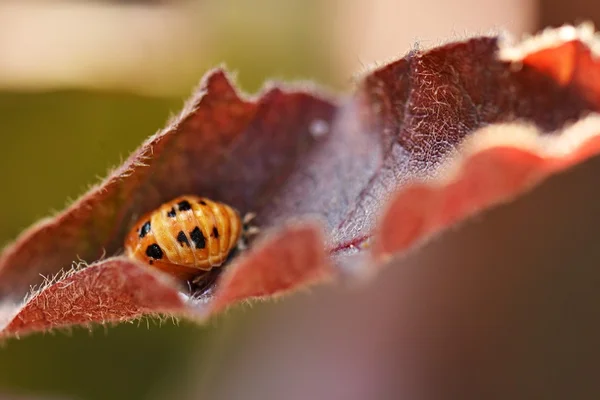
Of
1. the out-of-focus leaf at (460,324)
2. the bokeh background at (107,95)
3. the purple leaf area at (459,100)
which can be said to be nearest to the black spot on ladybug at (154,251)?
the bokeh background at (107,95)

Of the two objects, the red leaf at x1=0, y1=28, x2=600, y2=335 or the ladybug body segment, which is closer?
the red leaf at x1=0, y1=28, x2=600, y2=335

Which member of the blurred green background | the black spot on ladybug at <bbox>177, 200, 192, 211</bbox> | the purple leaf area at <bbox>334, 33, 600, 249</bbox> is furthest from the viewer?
the blurred green background

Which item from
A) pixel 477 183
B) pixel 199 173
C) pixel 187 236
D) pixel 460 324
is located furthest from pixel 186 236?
pixel 460 324

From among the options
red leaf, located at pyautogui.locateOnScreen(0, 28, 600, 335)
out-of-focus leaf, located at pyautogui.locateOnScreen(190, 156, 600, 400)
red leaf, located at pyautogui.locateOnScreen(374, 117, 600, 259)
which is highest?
out-of-focus leaf, located at pyautogui.locateOnScreen(190, 156, 600, 400)

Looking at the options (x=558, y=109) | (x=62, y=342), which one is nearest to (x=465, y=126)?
(x=558, y=109)

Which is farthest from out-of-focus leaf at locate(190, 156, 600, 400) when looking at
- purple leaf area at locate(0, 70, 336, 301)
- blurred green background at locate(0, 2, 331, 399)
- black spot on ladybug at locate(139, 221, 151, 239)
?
black spot on ladybug at locate(139, 221, 151, 239)

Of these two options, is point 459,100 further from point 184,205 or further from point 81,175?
point 81,175

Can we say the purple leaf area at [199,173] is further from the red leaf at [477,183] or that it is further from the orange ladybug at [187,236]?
the red leaf at [477,183]

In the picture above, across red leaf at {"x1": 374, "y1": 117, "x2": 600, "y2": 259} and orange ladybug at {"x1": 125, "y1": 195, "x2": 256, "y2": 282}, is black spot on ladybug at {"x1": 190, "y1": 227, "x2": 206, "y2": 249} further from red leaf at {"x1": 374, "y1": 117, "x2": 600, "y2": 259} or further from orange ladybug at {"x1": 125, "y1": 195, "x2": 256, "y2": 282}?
red leaf at {"x1": 374, "y1": 117, "x2": 600, "y2": 259}
